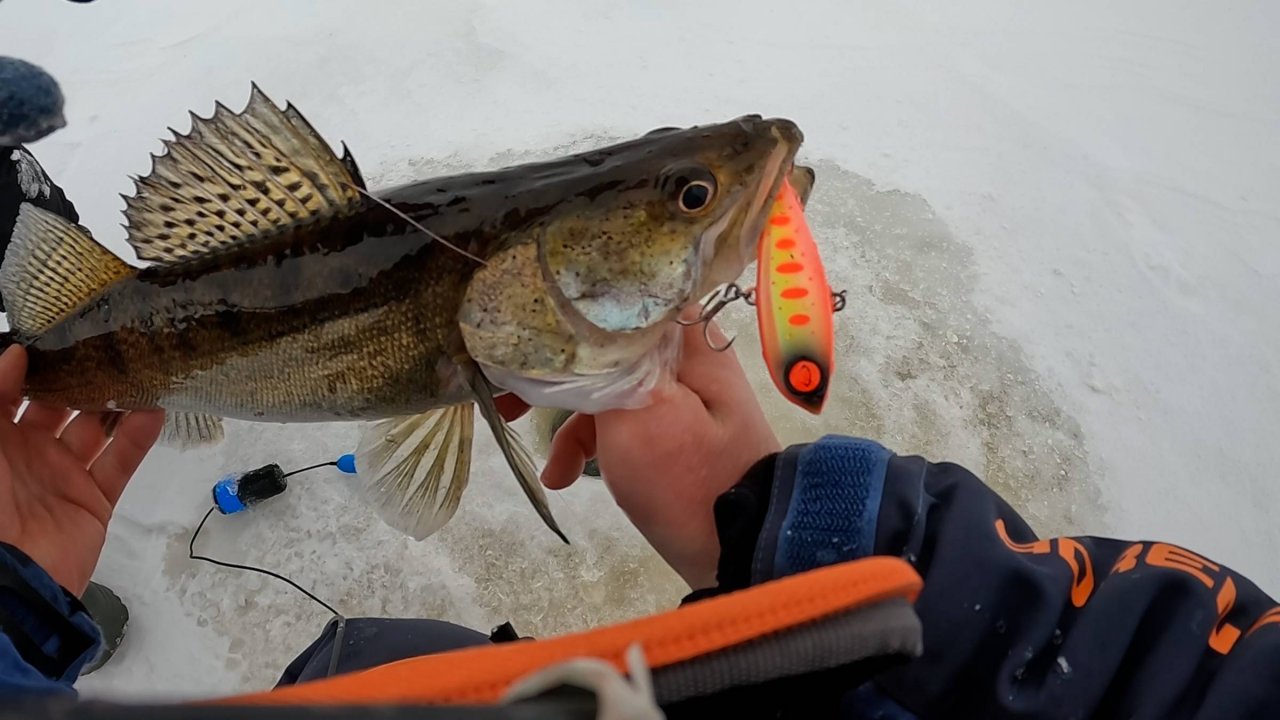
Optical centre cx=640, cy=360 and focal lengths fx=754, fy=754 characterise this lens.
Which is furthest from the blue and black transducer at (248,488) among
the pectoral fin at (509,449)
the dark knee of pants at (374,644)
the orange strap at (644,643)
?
the orange strap at (644,643)

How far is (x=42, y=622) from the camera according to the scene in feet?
4.51

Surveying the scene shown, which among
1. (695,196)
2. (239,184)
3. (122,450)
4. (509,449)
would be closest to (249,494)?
(122,450)

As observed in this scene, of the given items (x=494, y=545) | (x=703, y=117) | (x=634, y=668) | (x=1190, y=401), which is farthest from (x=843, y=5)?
(x=634, y=668)

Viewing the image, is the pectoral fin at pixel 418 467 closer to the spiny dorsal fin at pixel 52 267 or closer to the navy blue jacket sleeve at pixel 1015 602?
the spiny dorsal fin at pixel 52 267

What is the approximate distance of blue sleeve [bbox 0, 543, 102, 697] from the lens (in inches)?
52.4

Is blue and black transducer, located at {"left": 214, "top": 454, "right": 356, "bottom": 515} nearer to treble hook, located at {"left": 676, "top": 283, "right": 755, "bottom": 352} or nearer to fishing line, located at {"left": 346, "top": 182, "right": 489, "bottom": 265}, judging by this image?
fishing line, located at {"left": 346, "top": 182, "right": 489, "bottom": 265}

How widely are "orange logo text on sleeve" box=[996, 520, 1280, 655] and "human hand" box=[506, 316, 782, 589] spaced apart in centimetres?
46

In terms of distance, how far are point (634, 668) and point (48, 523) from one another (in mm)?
1794

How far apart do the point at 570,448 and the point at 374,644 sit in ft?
2.46

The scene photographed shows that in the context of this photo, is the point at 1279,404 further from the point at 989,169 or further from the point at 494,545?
the point at 494,545

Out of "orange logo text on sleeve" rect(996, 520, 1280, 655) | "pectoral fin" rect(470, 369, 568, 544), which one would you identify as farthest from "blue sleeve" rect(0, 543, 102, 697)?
"orange logo text on sleeve" rect(996, 520, 1280, 655)

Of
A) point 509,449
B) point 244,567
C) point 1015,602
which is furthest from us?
point 244,567

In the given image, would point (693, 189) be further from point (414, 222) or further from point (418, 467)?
point (418, 467)

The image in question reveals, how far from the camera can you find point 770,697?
809 mm
